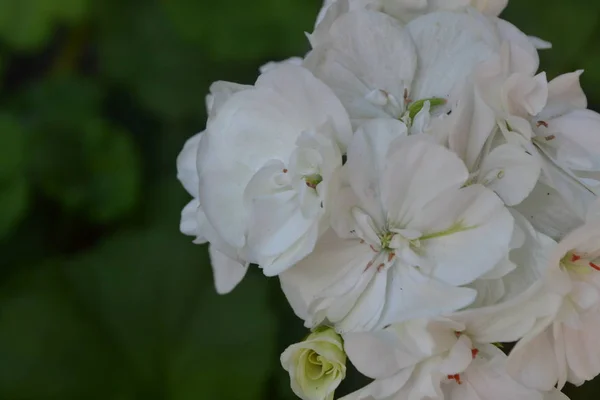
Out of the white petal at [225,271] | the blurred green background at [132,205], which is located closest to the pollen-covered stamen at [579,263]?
the white petal at [225,271]

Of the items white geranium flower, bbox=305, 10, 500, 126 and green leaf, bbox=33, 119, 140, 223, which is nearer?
white geranium flower, bbox=305, 10, 500, 126

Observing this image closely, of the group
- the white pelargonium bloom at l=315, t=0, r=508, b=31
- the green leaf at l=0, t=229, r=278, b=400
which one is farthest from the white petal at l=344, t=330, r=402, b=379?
the green leaf at l=0, t=229, r=278, b=400

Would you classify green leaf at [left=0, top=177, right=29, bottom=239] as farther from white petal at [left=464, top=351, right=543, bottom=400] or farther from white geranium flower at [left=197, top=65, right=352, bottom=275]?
white petal at [left=464, top=351, right=543, bottom=400]

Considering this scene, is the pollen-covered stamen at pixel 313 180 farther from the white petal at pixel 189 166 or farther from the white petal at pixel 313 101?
the white petal at pixel 189 166

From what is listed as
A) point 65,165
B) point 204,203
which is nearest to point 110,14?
point 65,165

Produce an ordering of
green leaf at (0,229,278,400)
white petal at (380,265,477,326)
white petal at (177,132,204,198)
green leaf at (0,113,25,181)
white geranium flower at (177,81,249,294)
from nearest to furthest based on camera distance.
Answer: white petal at (380,265,477,326), white geranium flower at (177,81,249,294), white petal at (177,132,204,198), green leaf at (0,229,278,400), green leaf at (0,113,25,181)

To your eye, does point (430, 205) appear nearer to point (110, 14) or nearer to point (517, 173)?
point (517, 173)

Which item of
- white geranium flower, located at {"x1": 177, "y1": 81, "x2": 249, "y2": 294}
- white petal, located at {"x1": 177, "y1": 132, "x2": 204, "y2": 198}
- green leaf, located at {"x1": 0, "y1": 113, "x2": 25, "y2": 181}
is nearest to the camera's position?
white geranium flower, located at {"x1": 177, "y1": 81, "x2": 249, "y2": 294}
